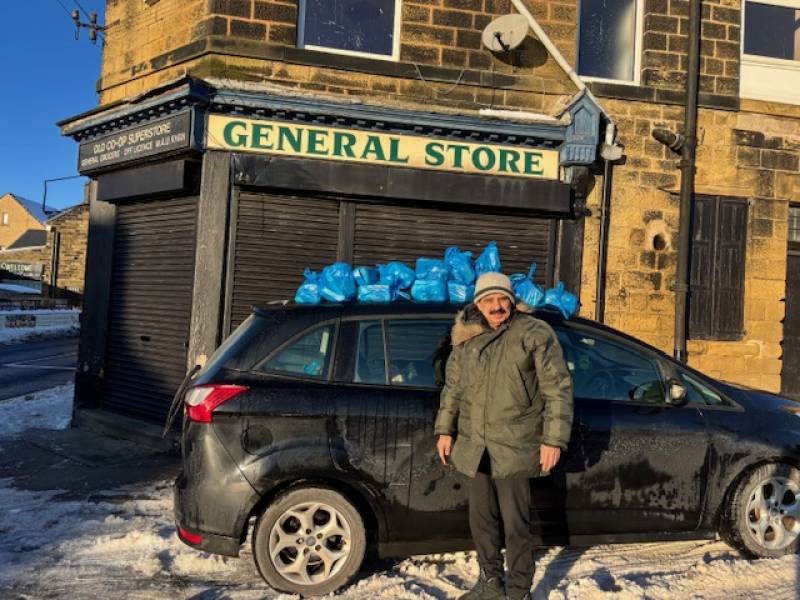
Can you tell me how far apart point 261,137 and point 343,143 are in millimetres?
933

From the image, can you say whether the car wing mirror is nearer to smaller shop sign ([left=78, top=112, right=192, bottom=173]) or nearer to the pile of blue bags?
the pile of blue bags

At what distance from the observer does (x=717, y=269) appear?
28.3 feet

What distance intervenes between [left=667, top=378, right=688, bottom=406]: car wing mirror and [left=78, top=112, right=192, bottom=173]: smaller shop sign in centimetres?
561

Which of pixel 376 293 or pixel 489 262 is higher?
pixel 489 262

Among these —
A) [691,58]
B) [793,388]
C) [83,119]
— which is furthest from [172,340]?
[793,388]

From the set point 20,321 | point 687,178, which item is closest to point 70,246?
point 20,321

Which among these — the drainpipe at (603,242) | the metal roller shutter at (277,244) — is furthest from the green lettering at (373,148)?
the drainpipe at (603,242)

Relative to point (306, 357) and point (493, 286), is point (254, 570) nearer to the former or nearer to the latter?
point (306, 357)

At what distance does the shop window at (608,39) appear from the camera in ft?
28.8

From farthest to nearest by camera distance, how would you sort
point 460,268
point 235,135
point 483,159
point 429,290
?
point 483,159 → point 235,135 → point 460,268 → point 429,290

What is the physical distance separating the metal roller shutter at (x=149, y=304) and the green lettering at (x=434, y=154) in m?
2.84

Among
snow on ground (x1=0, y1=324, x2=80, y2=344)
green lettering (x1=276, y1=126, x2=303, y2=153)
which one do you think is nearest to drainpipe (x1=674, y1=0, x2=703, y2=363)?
green lettering (x1=276, y1=126, x2=303, y2=153)

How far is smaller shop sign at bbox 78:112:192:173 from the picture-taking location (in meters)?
7.39

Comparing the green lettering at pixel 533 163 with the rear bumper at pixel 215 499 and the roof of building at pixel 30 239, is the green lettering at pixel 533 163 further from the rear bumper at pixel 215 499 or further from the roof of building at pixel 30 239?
the roof of building at pixel 30 239
